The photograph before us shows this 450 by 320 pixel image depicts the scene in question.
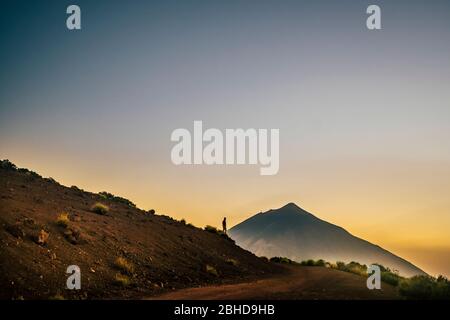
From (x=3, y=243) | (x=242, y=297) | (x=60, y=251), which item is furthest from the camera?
(x=60, y=251)

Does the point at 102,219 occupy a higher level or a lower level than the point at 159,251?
higher

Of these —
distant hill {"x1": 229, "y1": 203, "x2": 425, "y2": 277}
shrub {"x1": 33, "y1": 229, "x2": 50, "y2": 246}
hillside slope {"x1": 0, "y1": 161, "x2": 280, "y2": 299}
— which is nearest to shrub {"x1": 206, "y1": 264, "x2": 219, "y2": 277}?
hillside slope {"x1": 0, "y1": 161, "x2": 280, "y2": 299}

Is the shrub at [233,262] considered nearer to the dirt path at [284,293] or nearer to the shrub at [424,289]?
the dirt path at [284,293]

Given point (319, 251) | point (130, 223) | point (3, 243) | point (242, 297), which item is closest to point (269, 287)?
point (242, 297)

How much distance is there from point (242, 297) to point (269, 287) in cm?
450

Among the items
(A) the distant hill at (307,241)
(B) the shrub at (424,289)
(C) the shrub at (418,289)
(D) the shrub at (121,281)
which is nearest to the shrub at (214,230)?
(D) the shrub at (121,281)

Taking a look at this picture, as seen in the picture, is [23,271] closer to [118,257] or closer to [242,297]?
[118,257]

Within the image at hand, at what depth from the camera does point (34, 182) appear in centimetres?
3662

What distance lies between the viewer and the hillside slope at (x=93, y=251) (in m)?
18.0

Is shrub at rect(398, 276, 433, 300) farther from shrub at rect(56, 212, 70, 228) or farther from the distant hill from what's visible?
the distant hill

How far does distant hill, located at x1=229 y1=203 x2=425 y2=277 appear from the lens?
88000 mm

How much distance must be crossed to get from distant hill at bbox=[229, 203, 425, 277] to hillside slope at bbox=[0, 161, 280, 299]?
164ft

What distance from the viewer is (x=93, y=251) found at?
22.9 meters

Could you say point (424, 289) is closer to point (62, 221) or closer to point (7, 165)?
point (62, 221)
